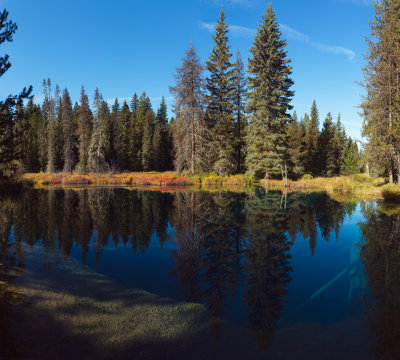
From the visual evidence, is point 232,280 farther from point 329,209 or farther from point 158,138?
point 158,138

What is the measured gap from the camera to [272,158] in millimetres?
32500

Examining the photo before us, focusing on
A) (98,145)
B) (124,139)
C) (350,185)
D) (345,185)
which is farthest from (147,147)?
(350,185)

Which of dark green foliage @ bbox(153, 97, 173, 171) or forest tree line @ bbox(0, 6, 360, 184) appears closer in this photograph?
forest tree line @ bbox(0, 6, 360, 184)

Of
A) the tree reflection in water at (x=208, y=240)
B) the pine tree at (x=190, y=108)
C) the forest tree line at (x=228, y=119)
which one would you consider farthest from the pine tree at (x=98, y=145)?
the tree reflection in water at (x=208, y=240)

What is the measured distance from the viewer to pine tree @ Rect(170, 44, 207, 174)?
32156 millimetres

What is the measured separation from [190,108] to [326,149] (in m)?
37.5

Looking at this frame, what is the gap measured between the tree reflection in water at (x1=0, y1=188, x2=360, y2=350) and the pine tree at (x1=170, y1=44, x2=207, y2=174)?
18296 mm

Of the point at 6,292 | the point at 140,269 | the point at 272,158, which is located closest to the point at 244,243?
the point at 140,269

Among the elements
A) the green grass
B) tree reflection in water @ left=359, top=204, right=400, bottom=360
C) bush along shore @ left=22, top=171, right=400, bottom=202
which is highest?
bush along shore @ left=22, top=171, right=400, bottom=202

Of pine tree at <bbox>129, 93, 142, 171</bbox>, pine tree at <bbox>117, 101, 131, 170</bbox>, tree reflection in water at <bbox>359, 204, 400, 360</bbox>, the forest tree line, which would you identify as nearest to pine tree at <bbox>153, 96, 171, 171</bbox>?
pine tree at <bbox>129, 93, 142, 171</bbox>

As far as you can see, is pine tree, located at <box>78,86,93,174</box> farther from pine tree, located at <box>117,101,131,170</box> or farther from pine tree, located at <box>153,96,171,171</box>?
pine tree, located at <box>153,96,171,171</box>

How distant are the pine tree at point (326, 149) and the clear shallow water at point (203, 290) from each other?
5014 centimetres

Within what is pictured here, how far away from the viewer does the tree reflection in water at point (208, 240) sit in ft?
16.3

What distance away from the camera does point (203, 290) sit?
518 centimetres
